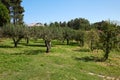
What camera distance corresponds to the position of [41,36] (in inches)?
1233

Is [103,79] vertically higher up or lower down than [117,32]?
lower down

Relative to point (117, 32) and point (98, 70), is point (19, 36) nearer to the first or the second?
point (117, 32)

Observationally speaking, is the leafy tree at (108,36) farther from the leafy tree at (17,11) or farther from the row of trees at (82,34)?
the leafy tree at (17,11)

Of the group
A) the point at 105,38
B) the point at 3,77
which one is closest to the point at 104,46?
the point at 105,38

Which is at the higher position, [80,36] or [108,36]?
[80,36]

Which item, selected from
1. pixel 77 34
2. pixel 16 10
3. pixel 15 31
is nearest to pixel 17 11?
pixel 16 10

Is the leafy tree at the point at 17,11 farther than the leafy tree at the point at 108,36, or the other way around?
the leafy tree at the point at 17,11

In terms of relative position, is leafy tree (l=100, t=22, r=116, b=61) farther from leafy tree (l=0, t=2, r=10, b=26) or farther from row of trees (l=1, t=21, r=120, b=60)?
leafy tree (l=0, t=2, r=10, b=26)

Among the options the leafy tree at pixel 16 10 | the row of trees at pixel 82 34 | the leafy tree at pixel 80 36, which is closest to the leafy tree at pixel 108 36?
the row of trees at pixel 82 34

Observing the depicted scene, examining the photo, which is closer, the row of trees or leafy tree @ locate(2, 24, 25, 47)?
the row of trees

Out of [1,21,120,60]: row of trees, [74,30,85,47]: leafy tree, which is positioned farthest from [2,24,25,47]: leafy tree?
[74,30,85,47]: leafy tree

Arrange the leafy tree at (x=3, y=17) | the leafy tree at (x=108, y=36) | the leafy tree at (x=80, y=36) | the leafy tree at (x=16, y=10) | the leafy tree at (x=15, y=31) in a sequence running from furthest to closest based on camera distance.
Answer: the leafy tree at (x=16, y=10) < the leafy tree at (x=3, y=17) < the leafy tree at (x=80, y=36) < the leafy tree at (x=15, y=31) < the leafy tree at (x=108, y=36)

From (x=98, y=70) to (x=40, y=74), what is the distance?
6.39 meters

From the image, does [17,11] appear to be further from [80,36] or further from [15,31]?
[15,31]
